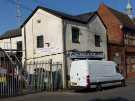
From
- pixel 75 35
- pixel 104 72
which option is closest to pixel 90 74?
pixel 104 72

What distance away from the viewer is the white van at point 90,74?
24.9 meters

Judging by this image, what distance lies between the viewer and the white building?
30625 mm

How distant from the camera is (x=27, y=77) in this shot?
26391mm

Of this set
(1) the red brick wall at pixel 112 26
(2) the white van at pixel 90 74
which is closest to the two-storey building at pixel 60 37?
(2) the white van at pixel 90 74

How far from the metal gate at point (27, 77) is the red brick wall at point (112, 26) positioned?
15.6m

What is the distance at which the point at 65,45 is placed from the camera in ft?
100

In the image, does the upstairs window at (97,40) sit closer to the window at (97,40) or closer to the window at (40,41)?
the window at (97,40)

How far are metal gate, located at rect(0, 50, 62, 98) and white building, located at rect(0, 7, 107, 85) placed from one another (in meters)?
2.11

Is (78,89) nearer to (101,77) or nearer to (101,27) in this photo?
(101,77)

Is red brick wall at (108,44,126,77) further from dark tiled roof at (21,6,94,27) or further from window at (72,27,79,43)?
window at (72,27,79,43)

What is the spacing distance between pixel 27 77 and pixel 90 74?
4.98 meters

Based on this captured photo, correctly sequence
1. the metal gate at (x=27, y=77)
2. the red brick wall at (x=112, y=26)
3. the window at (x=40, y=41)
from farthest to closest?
the red brick wall at (x=112, y=26) < the window at (x=40, y=41) < the metal gate at (x=27, y=77)

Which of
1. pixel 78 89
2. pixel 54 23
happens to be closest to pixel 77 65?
pixel 78 89

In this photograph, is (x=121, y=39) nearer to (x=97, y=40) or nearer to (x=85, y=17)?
(x=97, y=40)
